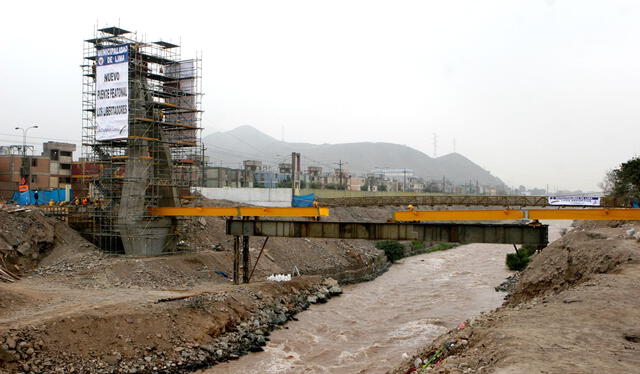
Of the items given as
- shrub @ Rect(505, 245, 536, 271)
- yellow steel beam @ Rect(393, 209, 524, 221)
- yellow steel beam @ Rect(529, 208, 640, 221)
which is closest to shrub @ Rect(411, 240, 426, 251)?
shrub @ Rect(505, 245, 536, 271)

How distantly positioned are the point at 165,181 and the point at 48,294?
536 inches

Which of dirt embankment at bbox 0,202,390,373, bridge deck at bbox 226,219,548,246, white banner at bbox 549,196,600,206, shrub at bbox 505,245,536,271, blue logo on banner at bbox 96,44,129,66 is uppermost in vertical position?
blue logo on banner at bbox 96,44,129,66

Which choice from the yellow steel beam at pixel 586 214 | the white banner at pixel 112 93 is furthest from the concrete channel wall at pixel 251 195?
the yellow steel beam at pixel 586 214

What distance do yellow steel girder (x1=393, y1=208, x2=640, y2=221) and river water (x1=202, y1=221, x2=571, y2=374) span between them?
20.3 ft

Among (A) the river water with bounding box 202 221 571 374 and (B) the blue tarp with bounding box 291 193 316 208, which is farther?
(B) the blue tarp with bounding box 291 193 316 208

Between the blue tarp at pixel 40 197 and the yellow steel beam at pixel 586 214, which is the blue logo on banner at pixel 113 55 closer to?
the blue tarp at pixel 40 197

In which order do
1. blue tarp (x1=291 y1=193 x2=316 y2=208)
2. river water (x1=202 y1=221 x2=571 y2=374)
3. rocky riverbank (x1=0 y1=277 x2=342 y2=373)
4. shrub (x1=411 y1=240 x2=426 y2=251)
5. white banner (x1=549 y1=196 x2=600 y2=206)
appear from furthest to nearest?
shrub (x1=411 y1=240 x2=426 y2=251), blue tarp (x1=291 y1=193 x2=316 y2=208), white banner (x1=549 y1=196 x2=600 y2=206), river water (x1=202 y1=221 x2=571 y2=374), rocky riverbank (x1=0 y1=277 x2=342 y2=373)

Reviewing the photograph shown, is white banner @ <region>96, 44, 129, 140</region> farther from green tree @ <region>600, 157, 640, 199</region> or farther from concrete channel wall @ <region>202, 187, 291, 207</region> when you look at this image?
green tree @ <region>600, 157, 640, 199</region>

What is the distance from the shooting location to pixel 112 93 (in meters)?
35.4

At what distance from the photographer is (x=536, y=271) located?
960 inches

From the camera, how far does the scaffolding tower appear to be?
114 feet

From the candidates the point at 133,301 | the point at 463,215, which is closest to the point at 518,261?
the point at 463,215

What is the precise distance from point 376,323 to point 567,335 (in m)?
16.9

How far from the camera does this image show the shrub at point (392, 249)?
55719 mm
